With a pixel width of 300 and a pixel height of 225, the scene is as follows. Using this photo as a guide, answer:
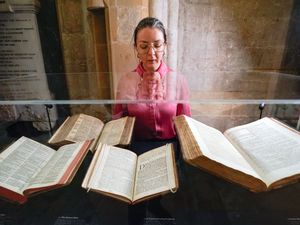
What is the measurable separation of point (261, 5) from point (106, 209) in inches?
119

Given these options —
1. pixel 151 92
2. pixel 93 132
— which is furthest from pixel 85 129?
pixel 151 92

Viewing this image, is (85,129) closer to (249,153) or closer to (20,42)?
(249,153)

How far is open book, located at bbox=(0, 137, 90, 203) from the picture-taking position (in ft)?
2.44

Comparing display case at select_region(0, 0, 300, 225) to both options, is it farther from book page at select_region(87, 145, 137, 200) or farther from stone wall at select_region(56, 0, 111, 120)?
book page at select_region(87, 145, 137, 200)

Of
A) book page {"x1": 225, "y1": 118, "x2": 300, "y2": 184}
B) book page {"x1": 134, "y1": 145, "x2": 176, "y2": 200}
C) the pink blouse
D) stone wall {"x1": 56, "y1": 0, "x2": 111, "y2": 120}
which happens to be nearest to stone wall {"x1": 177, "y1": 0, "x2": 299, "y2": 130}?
stone wall {"x1": 56, "y1": 0, "x2": 111, "y2": 120}

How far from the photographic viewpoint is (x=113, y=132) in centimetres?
114

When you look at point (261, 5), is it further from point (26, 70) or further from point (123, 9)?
point (26, 70)

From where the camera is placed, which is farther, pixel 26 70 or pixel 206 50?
pixel 206 50

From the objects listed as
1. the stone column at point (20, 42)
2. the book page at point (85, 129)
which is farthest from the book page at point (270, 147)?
the stone column at point (20, 42)

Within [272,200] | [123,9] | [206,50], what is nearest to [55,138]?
[272,200]

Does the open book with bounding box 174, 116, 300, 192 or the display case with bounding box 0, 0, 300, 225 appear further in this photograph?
the display case with bounding box 0, 0, 300, 225

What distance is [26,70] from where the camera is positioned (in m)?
2.58

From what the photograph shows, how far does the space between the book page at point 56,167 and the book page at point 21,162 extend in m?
0.04

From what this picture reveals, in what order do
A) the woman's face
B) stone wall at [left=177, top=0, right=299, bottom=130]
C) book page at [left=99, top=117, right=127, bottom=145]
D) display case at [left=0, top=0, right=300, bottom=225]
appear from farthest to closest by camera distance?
1. stone wall at [left=177, top=0, right=299, bottom=130]
2. the woman's face
3. book page at [left=99, top=117, right=127, bottom=145]
4. display case at [left=0, top=0, right=300, bottom=225]
